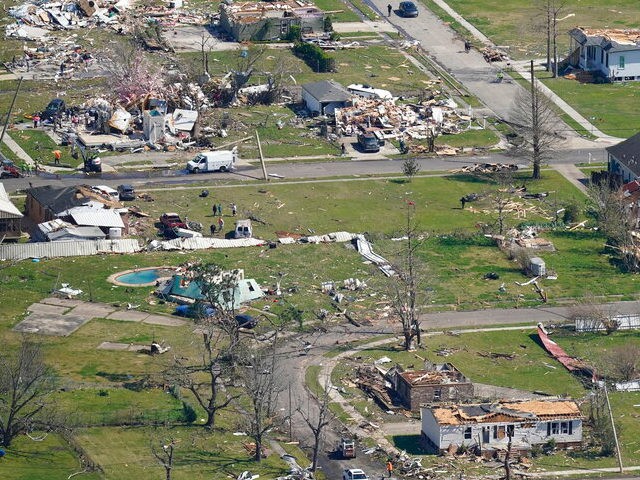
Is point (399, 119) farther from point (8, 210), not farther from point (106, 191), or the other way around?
point (8, 210)

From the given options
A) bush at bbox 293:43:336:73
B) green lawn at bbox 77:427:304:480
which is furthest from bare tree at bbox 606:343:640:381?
bush at bbox 293:43:336:73

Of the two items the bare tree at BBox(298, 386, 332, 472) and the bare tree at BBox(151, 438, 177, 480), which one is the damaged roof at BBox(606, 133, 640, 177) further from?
the bare tree at BBox(151, 438, 177, 480)

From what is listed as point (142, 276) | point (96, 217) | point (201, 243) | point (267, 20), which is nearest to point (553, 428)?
point (142, 276)

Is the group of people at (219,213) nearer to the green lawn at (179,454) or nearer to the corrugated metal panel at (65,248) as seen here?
the corrugated metal panel at (65,248)

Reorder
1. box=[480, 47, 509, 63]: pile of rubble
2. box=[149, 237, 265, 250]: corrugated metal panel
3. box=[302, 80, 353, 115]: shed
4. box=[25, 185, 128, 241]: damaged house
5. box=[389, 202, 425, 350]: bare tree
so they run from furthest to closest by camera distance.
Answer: box=[480, 47, 509, 63]: pile of rubble
box=[302, 80, 353, 115]: shed
box=[25, 185, 128, 241]: damaged house
box=[149, 237, 265, 250]: corrugated metal panel
box=[389, 202, 425, 350]: bare tree

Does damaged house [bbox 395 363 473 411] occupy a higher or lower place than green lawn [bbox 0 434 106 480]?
lower

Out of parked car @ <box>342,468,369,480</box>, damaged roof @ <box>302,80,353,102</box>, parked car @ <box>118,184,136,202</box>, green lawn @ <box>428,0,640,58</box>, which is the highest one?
parked car @ <box>342,468,369,480</box>
